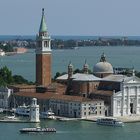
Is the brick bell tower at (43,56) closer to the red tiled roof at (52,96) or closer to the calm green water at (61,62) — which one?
the red tiled roof at (52,96)

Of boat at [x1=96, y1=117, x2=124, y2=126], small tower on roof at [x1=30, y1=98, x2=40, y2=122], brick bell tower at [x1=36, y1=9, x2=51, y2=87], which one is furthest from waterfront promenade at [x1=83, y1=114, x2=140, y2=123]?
brick bell tower at [x1=36, y1=9, x2=51, y2=87]

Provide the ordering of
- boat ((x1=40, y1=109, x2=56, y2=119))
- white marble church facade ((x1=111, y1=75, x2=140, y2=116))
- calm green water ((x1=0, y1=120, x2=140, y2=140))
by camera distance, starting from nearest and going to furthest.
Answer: calm green water ((x1=0, y1=120, x2=140, y2=140)) → boat ((x1=40, y1=109, x2=56, y2=119)) → white marble church facade ((x1=111, y1=75, x2=140, y2=116))

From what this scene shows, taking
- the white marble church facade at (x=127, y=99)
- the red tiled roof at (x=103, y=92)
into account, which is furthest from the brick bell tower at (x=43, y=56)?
the white marble church facade at (x=127, y=99)

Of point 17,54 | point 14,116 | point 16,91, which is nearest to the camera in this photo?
point 14,116

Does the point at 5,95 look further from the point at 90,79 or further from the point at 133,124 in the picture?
the point at 133,124

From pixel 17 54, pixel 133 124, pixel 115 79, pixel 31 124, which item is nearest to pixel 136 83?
pixel 115 79

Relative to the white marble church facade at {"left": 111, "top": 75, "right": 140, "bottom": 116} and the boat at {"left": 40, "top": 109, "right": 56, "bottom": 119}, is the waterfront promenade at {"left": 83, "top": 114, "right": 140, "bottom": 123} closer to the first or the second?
the white marble church facade at {"left": 111, "top": 75, "right": 140, "bottom": 116}

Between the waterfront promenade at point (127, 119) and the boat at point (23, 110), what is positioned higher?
the boat at point (23, 110)
